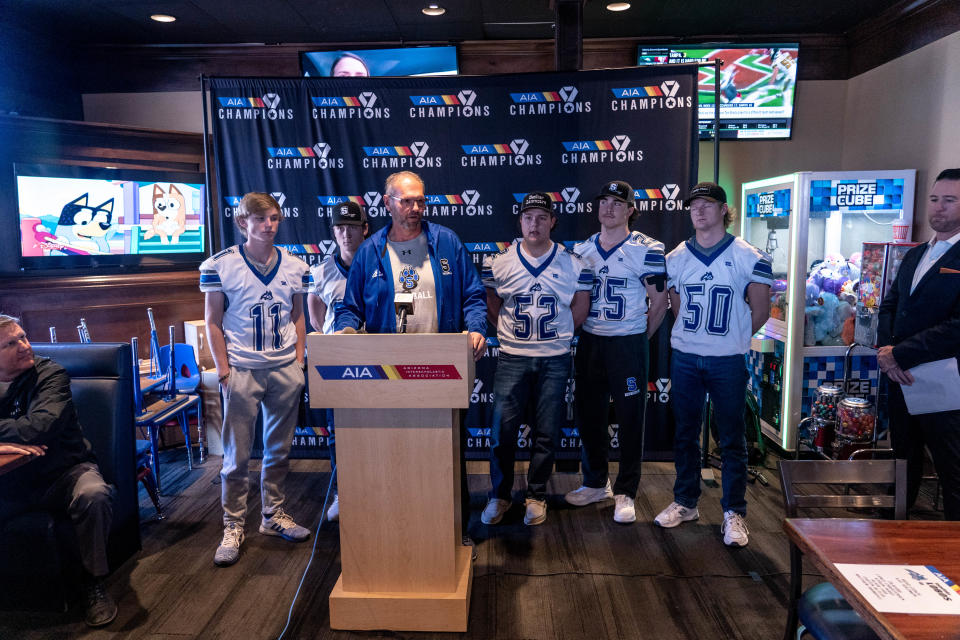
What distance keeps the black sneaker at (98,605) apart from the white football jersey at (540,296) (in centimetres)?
211

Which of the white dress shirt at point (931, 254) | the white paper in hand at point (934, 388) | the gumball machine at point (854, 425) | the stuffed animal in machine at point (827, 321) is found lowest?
the gumball machine at point (854, 425)

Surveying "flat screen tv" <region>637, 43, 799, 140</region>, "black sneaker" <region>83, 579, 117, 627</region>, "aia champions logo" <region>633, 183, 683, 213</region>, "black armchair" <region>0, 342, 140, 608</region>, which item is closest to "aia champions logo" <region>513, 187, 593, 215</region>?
"aia champions logo" <region>633, 183, 683, 213</region>

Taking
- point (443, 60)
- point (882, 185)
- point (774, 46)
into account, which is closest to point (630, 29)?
point (774, 46)

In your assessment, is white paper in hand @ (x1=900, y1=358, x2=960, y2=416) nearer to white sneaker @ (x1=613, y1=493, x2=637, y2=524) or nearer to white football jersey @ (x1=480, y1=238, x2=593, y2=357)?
white sneaker @ (x1=613, y1=493, x2=637, y2=524)

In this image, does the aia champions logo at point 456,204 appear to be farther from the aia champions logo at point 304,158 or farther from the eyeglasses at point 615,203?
the eyeglasses at point 615,203

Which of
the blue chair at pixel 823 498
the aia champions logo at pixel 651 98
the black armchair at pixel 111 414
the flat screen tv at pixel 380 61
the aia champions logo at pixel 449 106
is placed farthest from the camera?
the flat screen tv at pixel 380 61

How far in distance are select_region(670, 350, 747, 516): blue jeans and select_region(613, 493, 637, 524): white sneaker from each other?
0.97 ft

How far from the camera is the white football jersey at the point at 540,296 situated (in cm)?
309

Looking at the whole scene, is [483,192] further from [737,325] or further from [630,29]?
[630,29]

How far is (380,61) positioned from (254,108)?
1.86 m

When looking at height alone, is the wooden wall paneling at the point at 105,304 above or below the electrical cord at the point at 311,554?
above

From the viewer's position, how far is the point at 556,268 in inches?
122

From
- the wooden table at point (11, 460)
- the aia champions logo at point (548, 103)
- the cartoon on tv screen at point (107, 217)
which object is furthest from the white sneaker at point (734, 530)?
the cartoon on tv screen at point (107, 217)

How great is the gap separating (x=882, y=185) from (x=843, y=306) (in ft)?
2.95
